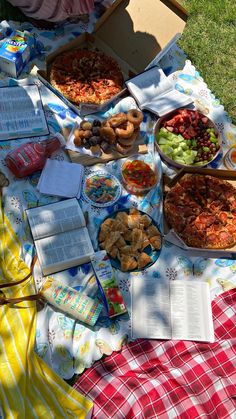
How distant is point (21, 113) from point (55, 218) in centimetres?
98

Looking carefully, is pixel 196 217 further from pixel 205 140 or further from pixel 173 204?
pixel 205 140

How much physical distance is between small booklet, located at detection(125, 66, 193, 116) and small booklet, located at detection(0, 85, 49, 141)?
0.80 meters

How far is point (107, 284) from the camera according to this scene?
2.51 m

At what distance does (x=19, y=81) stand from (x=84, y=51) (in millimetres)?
633

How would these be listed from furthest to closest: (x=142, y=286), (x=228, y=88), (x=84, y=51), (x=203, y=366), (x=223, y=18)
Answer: (x=223, y=18) < (x=228, y=88) < (x=84, y=51) < (x=142, y=286) < (x=203, y=366)

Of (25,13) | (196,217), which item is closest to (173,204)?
(196,217)

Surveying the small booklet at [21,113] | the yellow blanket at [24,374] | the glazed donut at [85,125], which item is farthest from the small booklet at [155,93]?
the yellow blanket at [24,374]

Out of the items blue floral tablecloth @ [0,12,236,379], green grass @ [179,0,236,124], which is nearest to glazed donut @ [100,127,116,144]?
blue floral tablecloth @ [0,12,236,379]

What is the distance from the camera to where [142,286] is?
8.78 feet

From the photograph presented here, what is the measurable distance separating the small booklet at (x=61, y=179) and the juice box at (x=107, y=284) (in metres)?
0.56

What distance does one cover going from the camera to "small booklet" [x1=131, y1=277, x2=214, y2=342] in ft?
8.33

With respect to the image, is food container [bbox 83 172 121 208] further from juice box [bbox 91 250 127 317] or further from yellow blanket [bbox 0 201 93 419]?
yellow blanket [bbox 0 201 93 419]

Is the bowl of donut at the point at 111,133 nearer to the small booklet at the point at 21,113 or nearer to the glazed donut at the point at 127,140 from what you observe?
the glazed donut at the point at 127,140

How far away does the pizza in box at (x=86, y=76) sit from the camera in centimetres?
326
